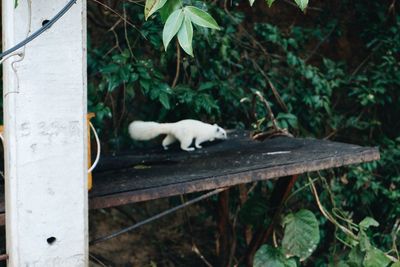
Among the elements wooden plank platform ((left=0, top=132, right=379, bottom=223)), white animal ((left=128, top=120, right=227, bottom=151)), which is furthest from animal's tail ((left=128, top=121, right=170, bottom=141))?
wooden plank platform ((left=0, top=132, right=379, bottom=223))

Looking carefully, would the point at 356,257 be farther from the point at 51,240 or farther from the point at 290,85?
the point at 51,240

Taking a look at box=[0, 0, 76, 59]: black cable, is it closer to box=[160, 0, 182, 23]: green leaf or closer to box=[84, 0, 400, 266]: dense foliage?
box=[160, 0, 182, 23]: green leaf

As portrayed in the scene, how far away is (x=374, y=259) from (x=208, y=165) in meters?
0.85

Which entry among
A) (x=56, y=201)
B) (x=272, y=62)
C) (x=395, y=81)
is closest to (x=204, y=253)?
(x=272, y=62)

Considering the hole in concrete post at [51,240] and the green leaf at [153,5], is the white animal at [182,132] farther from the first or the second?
the green leaf at [153,5]

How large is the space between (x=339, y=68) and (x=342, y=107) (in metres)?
0.42

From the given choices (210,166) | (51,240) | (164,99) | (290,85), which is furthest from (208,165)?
(290,85)

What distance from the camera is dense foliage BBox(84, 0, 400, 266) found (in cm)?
346

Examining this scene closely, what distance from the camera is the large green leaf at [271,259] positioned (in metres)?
2.94

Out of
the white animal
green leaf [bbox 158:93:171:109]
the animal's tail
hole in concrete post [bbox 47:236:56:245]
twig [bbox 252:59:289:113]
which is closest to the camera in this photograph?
hole in concrete post [bbox 47:236:56:245]

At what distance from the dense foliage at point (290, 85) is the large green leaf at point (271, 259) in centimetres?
30

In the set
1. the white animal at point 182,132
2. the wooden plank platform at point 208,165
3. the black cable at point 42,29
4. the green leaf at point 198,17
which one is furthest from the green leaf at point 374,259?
the black cable at point 42,29

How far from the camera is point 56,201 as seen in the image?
1957mm

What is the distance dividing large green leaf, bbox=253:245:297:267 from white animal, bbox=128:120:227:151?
490mm
